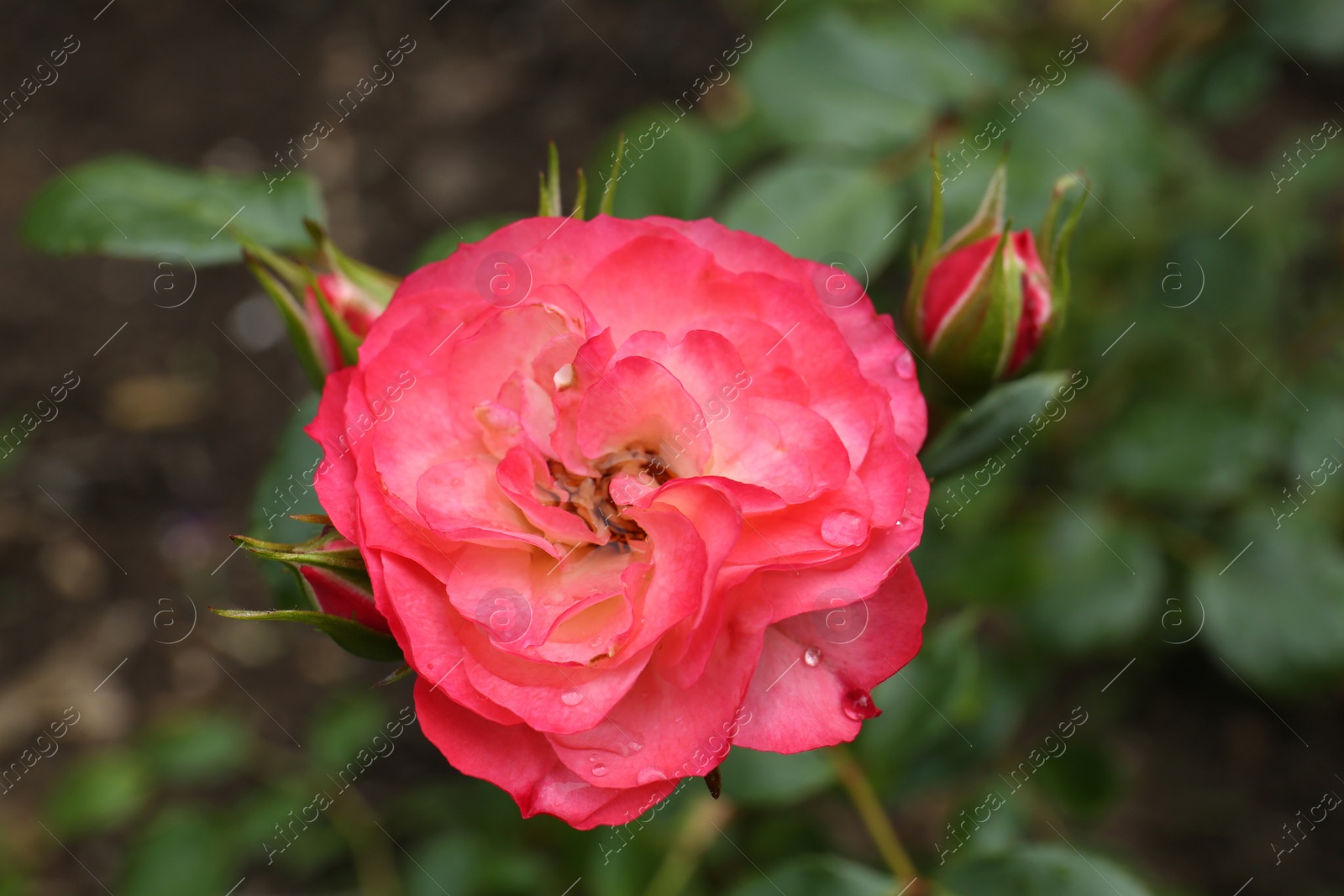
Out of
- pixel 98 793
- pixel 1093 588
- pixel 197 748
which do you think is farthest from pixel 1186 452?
pixel 98 793

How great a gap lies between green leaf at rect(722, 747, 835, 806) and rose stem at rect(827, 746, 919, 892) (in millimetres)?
21

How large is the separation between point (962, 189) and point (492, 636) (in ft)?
3.05

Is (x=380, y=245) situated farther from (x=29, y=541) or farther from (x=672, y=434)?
(x=672, y=434)

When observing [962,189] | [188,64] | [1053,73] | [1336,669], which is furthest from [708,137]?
[188,64]

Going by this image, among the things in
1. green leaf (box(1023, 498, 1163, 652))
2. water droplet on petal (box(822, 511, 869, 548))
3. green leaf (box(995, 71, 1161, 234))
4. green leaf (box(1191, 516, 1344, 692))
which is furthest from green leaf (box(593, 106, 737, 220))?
green leaf (box(1191, 516, 1344, 692))

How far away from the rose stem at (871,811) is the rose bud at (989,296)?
57 centimetres

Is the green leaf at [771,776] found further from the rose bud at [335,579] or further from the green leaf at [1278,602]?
the green leaf at [1278,602]

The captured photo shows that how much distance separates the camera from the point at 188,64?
2697 mm

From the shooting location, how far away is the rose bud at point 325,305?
0.85 meters

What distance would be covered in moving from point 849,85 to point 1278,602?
1.17 metres

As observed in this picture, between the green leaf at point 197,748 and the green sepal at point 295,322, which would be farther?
the green leaf at point 197,748

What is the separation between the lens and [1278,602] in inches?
65.7

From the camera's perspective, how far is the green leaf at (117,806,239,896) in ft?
5.15

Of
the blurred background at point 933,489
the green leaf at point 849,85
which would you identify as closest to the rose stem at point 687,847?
the blurred background at point 933,489
